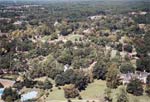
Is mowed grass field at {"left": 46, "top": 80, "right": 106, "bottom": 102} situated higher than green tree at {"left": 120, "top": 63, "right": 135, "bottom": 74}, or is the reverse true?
green tree at {"left": 120, "top": 63, "right": 135, "bottom": 74}

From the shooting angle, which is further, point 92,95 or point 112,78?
point 112,78

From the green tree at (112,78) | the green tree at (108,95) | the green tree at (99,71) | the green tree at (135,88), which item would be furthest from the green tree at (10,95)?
the green tree at (135,88)

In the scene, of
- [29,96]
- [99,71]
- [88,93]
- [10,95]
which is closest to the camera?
[10,95]

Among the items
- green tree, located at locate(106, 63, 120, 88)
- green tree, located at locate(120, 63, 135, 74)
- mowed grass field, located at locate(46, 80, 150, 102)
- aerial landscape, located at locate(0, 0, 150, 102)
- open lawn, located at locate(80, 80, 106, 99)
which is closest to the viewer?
mowed grass field, located at locate(46, 80, 150, 102)

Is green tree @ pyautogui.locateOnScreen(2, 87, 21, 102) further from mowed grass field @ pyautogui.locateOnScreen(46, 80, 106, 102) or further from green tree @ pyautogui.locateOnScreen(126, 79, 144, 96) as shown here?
green tree @ pyautogui.locateOnScreen(126, 79, 144, 96)

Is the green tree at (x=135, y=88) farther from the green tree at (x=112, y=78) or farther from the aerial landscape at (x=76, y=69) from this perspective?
the green tree at (x=112, y=78)

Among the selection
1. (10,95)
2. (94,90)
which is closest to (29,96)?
(10,95)

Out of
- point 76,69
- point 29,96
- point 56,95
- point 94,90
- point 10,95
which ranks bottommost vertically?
point 94,90

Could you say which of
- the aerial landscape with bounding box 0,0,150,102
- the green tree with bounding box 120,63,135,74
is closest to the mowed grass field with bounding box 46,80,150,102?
the aerial landscape with bounding box 0,0,150,102

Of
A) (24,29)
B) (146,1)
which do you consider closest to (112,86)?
(24,29)

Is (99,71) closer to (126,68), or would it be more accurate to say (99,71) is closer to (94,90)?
(126,68)

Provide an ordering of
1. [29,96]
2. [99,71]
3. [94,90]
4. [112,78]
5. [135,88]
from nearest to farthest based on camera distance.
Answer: [29,96]
[135,88]
[94,90]
[112,78]
[99,71]
